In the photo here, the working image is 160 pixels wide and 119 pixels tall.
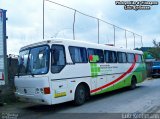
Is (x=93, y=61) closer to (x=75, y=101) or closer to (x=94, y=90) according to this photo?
(x=94, y=90)

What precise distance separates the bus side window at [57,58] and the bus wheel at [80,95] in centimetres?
153

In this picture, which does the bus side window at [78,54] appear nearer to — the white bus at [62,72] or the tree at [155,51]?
the white bus at [62,72]

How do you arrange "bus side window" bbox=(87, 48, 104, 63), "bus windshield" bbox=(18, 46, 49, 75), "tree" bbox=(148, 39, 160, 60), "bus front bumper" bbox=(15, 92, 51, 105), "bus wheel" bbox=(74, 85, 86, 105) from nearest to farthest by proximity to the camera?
"bus front bumper" bbox=(15, 92, 51, 105), "bus windshield" bbox=(18, 46, 49, 75), "bus wheel" bbox=(74, 85, 86, 105), "bus side window" bbox=(87, 48, 104, 63), "tree" bbox=(148, 39, 160, 60)

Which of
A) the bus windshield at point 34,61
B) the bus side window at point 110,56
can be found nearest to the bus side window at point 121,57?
the bus side window at point 110,56

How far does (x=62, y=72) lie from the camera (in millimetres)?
12289

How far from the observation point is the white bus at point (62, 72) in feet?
38.3

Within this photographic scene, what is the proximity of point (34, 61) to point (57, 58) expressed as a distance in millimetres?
943

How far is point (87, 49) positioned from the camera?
47.5 feet

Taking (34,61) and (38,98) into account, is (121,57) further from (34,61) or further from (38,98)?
(38,98)

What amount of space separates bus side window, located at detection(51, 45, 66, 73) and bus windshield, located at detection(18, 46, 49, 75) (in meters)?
0.24

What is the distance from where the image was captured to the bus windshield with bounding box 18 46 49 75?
1180cm

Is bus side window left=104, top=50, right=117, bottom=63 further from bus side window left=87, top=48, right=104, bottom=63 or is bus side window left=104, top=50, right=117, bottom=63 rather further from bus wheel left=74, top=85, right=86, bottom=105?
bus wheel left=74, top=85, right=86, bottom=105

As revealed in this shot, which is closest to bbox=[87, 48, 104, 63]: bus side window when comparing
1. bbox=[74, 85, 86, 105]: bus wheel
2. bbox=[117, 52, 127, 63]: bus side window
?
bbox=[74, 85, 86, 105]: bus wheel

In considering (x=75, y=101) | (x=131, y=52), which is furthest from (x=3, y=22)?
(x=131, y=52)
